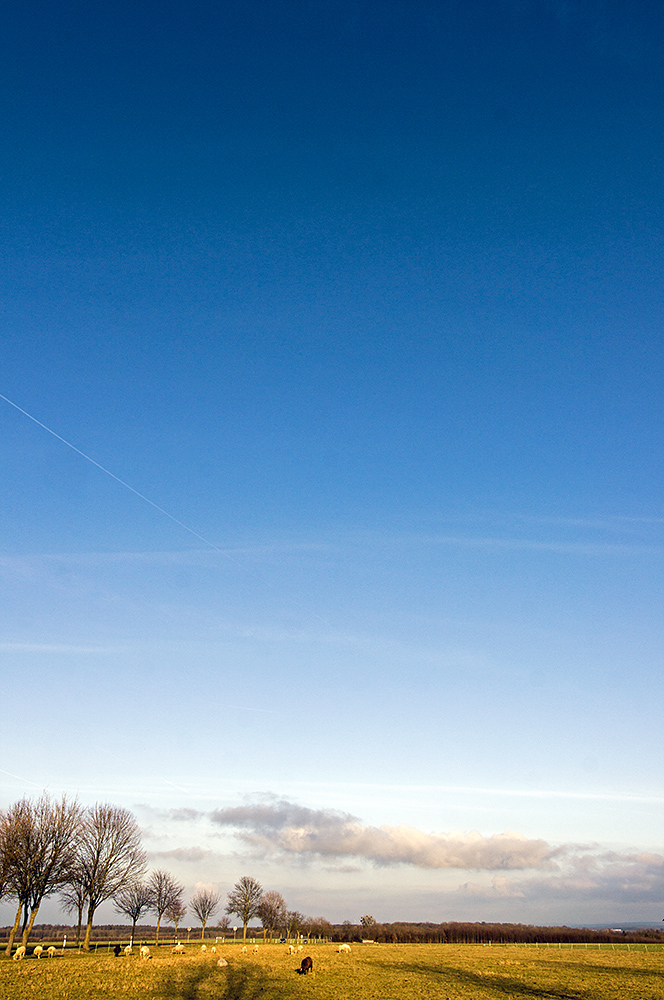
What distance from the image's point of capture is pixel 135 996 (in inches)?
1270

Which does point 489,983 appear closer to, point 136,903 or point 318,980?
point 318,980

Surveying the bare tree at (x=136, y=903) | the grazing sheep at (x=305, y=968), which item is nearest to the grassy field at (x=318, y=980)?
the grazing sheep at (x=305, y=968)

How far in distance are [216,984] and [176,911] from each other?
8799cm

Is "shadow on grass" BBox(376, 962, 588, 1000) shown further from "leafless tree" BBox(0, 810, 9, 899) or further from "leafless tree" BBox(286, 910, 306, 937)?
"leafless tree" BBox(286, 910, 306, 937)

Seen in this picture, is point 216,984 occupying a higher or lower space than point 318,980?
higher

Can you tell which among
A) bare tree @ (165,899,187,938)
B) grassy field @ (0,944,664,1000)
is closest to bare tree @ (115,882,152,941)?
bare tree @ (165,899,187,938)

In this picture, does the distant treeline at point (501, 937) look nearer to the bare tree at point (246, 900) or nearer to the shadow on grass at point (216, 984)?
the bare tree at point (246, 900)

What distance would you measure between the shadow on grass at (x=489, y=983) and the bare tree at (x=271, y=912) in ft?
295

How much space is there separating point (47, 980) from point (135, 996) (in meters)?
7.50

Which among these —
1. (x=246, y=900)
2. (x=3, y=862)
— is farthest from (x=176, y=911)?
(x=3, y=862)

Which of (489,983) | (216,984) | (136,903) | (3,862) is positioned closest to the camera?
(216,984)

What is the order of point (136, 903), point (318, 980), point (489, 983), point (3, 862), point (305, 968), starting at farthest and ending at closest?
point (136, 903), point (3, 862), point (305, 968), point (489, 983), point (318, 980)

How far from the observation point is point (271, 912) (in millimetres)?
127312

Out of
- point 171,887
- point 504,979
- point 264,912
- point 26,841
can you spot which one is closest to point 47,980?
point 26,841
